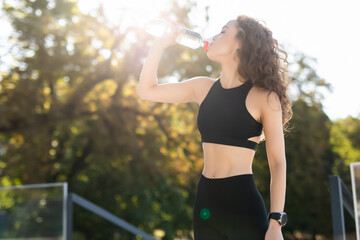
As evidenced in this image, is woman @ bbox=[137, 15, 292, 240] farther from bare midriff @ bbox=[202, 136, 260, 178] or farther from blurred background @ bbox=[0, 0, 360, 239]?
blurred background @ bbox=[0, 0, 360, 239]

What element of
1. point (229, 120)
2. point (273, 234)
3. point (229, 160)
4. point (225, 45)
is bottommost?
point (273, 234)

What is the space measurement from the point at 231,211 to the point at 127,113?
338 inches

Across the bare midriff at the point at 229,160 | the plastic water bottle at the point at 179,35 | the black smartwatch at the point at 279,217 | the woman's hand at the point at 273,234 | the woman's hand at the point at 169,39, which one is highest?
the plastic water bottle at the point at 179,35

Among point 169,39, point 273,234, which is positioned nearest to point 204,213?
point 273,234

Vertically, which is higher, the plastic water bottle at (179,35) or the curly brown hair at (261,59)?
the plastic water bottle at (179,35)

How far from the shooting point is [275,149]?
146 cm

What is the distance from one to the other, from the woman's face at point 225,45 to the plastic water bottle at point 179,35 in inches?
2.4

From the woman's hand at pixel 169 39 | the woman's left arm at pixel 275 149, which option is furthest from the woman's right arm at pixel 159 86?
the woman's left arm at pixel 275 149

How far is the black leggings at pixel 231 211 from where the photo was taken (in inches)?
57.2

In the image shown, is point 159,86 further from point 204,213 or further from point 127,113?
point 127,113

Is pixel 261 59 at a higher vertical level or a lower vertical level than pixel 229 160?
higher

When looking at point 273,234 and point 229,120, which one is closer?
point 273,234

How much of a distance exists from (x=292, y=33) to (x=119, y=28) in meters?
4.65

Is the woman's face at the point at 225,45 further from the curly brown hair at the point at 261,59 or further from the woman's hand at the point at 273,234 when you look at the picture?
the woman's hand at the point at 273,234
